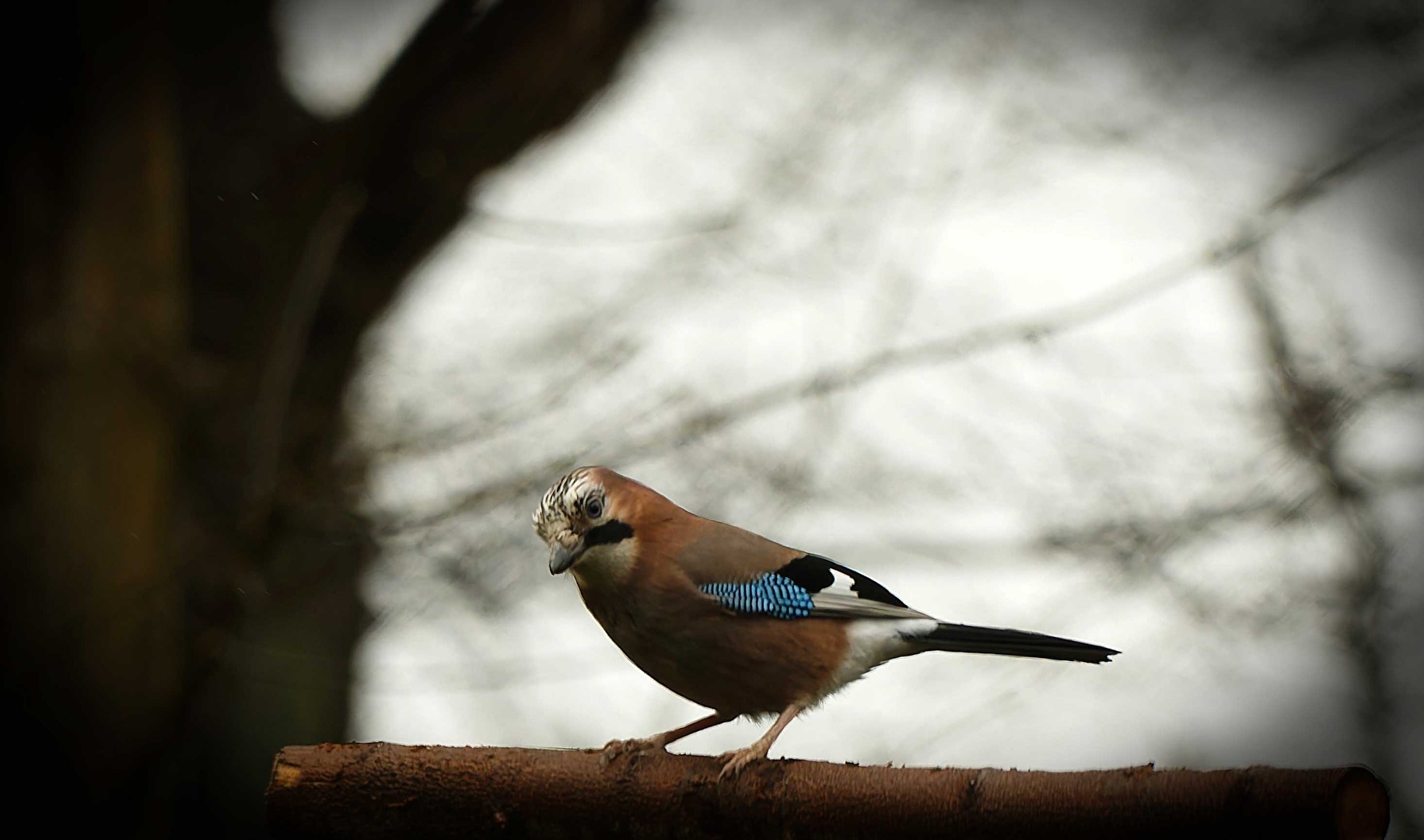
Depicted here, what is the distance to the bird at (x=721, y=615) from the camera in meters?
3.03

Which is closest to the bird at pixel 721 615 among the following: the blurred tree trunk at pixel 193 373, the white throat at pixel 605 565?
the white throat at pixel 605 565

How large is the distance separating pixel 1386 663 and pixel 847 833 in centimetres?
424

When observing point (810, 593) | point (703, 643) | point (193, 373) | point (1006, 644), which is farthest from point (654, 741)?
point (193, 373)

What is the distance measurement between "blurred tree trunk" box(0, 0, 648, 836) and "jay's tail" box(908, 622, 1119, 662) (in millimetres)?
3192

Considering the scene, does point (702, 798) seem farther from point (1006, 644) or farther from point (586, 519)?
point (1006, 644)

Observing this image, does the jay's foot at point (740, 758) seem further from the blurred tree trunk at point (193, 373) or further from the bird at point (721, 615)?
the blurred tree trunk at point (193, 373)

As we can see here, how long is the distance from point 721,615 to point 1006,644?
0.70 m

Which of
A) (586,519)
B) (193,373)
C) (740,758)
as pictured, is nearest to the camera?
(740,758)

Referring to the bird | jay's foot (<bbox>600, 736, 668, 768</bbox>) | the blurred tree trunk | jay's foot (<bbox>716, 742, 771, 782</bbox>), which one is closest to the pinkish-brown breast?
the bird

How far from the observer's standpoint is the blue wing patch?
10.5 feet

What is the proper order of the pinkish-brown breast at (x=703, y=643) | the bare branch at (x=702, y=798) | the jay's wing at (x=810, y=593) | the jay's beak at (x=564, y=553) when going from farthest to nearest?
the jay's wing at (x=810, y=593)
the pinkish-brown breast at (x=703, y=643)
the jay's beak at (x=564, y=553)
the bare branch at (x=702, y=798)

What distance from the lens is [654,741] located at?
3107mm

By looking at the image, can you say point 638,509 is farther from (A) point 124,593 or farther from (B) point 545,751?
(A) point 124,593

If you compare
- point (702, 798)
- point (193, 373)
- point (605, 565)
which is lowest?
point (702, 798)
